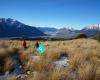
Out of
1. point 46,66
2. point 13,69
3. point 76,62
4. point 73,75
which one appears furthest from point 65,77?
point 13,69

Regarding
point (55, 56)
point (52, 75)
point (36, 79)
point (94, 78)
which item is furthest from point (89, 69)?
point (55, 56)

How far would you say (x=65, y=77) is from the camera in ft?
18.1

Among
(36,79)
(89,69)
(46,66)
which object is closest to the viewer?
(36,79)

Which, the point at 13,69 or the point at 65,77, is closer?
the point at 65,77

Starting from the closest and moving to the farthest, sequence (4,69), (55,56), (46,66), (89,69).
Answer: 1. (89,69)
2. (46,66)
3. (4,69)
4. (55,56)

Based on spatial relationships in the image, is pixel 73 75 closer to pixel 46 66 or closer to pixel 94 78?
pixel 94 78

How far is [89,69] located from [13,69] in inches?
133

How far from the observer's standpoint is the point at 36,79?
202 inches

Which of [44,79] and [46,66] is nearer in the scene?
[44,79]

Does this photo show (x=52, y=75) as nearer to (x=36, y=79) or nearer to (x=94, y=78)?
(x=36, y=79)

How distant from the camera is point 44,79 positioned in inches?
203

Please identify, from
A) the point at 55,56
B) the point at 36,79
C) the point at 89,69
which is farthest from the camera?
the point at 55,56

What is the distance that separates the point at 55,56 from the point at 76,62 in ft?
8.20

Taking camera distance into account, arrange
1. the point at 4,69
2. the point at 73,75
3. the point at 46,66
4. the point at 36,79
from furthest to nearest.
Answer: the point at 4,69 < the point at 46,66 < the point at 73,75 < the point at 36,79
